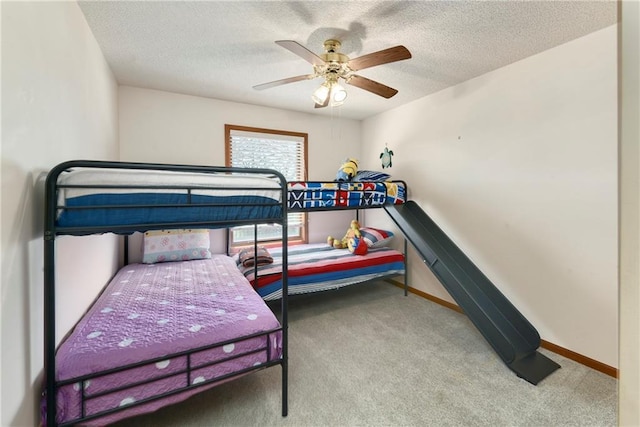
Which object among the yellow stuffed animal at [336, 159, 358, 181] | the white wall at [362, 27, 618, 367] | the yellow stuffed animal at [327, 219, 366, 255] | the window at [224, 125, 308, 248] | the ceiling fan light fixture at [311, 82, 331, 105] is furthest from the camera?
the window at [224, 125, 308, 248]

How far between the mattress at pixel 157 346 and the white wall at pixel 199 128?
168 cm

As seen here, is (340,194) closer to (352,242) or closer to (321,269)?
(321,269)

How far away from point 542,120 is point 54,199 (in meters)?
3.27

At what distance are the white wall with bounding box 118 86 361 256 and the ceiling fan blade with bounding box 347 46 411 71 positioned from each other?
6.44 ft

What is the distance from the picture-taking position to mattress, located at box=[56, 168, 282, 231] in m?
1.15

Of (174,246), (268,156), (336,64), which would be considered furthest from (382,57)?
(174,246)

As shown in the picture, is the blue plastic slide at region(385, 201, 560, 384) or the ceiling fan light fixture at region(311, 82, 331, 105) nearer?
the blue plastic slide at region(385, 201, 560, 384)

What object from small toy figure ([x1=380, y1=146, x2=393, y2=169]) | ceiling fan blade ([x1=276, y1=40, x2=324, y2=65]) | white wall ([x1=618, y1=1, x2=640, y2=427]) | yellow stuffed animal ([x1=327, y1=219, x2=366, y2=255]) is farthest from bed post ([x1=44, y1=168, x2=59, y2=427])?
small toy figure ([x1=380, y1=146, x2=393, y2=169])

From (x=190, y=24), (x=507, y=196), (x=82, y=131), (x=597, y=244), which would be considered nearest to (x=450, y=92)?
(x=507, y=196)

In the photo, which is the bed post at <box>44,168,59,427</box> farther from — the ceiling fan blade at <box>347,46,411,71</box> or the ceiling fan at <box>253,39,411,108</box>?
the ceiling fan blade at <box>347,46,411,71</box>

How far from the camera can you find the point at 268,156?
3.69 m

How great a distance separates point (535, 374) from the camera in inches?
74.2

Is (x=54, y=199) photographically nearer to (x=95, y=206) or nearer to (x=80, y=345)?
(x=95, y=206)

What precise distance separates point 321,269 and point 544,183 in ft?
7.07
